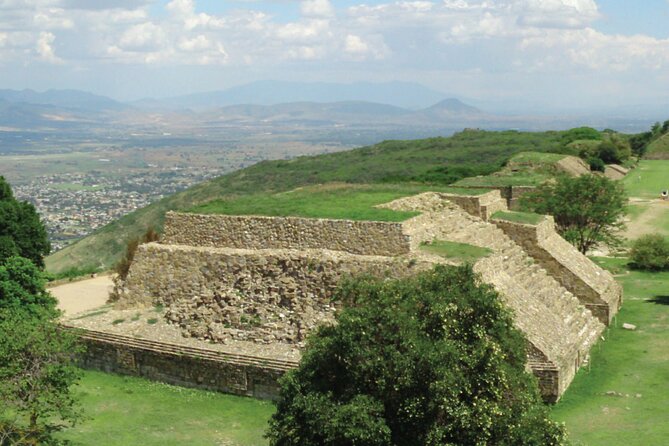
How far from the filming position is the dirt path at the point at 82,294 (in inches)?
947

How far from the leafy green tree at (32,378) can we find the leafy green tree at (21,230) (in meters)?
14.5

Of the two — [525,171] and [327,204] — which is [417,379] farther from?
[525,171]

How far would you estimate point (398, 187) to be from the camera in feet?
83.0

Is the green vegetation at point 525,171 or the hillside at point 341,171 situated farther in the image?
the hillside at point 341,171

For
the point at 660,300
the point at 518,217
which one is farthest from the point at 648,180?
the point at 518,217

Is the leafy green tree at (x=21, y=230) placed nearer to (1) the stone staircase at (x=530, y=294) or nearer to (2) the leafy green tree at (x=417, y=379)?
(1) the stone staircase at (x=530, y=294)

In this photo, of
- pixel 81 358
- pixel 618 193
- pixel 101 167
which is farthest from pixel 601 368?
pixel 101 167

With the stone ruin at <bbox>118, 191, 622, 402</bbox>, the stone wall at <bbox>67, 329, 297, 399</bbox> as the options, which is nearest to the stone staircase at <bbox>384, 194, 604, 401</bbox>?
the stone ruin at <bbox>118, 191, 622, 402</bbox>

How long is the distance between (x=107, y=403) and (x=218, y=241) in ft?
19.1

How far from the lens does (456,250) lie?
18.3 metres

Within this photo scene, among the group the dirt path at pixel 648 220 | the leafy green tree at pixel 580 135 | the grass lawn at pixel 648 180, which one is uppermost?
the leafy green tree at pixel 580 135

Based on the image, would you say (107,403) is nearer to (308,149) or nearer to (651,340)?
(651,340)

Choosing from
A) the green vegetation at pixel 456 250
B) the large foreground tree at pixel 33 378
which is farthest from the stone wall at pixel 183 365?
the green vegetation at pixel 456 250

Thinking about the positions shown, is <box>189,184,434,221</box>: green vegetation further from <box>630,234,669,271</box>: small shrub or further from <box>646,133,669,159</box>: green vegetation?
<box>646,133,669,159</box>: green vegetation
